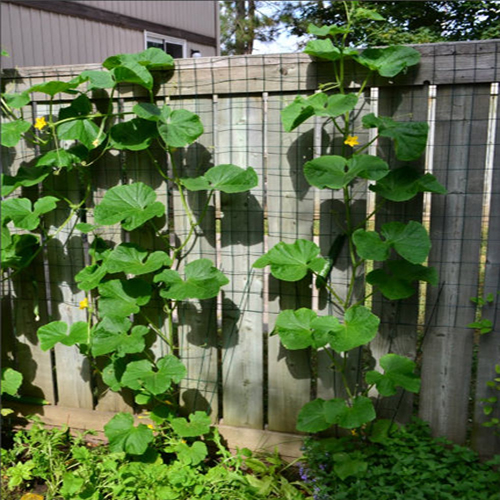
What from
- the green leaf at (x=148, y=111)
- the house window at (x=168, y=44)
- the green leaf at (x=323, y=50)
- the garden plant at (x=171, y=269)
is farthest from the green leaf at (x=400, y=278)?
the house window at (x=168, y=44)

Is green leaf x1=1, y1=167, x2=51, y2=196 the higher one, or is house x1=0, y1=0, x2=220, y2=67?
house x1=0, y1=0, x2=220, y2=67

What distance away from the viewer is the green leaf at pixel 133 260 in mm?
2121

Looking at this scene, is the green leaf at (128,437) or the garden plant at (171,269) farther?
the green leaf at (128,437)

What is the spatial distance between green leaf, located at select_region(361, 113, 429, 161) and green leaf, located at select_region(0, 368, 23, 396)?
6.12 ft

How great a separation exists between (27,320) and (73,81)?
46.1 inches

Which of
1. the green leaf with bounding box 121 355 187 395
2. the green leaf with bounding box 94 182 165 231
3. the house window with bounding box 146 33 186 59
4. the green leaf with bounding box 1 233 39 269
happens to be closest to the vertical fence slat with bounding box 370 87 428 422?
the green leaf with bounding box 121 355 187 395

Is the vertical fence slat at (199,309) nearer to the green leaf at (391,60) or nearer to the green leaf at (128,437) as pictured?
the green leaf at (128,437)

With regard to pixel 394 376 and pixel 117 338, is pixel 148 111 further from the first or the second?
pixel 394 376

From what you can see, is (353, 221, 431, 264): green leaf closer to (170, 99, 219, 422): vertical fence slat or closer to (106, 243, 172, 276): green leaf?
(170, 99, 219, 422): vertical fence slat

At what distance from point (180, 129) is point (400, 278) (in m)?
1.02

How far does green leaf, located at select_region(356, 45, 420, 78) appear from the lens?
1869 millimetres

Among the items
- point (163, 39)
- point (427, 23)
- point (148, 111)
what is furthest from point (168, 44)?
point (148, 111)

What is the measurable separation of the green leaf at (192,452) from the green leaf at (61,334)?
62cm

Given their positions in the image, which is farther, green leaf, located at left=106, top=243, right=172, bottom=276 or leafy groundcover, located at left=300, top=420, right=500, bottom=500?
green leaf, located at left=106, top=243, right=172, bottom=276
